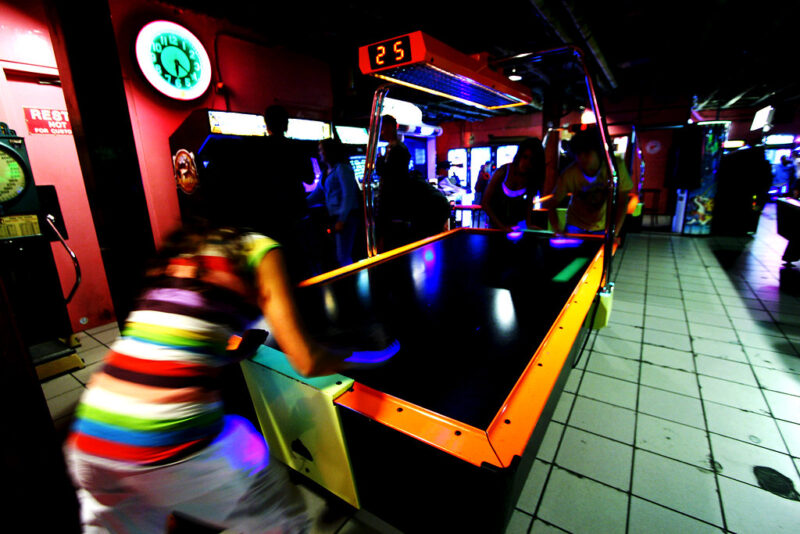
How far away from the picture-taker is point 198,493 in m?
0.91

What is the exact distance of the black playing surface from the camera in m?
1.26

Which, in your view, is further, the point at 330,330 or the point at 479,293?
the point at 479,293

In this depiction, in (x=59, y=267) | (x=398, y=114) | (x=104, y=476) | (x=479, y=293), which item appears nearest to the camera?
(x=104, y=476)

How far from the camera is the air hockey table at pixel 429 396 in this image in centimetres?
95

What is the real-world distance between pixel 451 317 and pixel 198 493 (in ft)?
4.13

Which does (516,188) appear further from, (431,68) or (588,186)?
(431,68)

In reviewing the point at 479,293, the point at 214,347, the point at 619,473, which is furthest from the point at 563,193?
the point at 214,347

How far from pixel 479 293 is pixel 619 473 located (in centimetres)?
117

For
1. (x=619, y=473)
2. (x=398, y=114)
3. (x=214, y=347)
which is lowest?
(x=619, y=473)

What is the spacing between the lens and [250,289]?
37.6 inches

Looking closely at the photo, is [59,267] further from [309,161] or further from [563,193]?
[563,193]

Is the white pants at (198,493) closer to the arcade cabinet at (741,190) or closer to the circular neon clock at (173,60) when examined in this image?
the circular neon clock at (173,60)

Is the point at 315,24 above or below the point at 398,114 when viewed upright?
above

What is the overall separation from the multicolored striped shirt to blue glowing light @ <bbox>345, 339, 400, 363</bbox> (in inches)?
17.5
